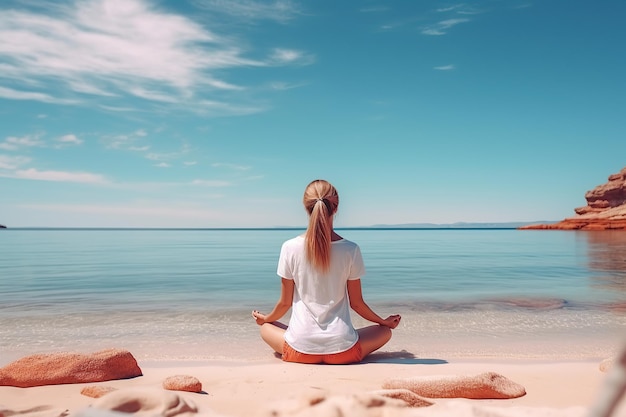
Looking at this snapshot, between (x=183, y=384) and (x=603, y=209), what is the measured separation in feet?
278

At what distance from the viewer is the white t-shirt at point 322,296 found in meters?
5.16

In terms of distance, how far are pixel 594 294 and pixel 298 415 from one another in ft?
33.0

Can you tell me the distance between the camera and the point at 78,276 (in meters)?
14.3

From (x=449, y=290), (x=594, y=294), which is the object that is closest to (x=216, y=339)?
(x=449, y=290)

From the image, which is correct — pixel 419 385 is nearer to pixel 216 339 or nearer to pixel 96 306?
pixel 216 339

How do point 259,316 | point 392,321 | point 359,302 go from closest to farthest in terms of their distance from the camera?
point 359,302 → point 392,321 → point 259,316

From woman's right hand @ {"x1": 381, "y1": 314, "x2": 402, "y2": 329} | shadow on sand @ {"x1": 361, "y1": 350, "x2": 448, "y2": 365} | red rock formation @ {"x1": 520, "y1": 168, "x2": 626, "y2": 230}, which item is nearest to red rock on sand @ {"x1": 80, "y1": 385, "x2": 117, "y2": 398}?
shadow on sand @ {"x1": 361, "y1": 350, "x2": 448, "y2": 365}

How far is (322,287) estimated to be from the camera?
206 inches

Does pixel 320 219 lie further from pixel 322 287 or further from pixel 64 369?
pixel 64 369

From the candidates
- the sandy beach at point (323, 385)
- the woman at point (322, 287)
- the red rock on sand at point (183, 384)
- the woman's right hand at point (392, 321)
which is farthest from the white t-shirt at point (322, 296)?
the red rock on sand at point (183, 384)

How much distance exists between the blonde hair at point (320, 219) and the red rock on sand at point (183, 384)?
5.47 ft

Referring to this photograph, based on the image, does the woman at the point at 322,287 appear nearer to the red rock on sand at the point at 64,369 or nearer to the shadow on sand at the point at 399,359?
the shadow on sand at the point at 399,359

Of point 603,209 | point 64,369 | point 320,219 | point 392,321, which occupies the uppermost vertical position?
point 603,209

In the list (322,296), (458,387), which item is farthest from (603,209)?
(458,387)
